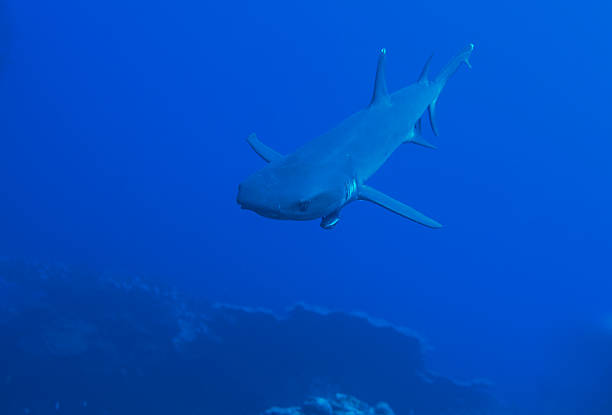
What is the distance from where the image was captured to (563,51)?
67.8m

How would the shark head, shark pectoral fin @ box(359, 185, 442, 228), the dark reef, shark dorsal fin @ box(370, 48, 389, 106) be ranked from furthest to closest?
the dark reef
shark dorsal fin @ box(370, 48, 389, 106)
shark pectoral fin @ box(359, 185, 442, 228)
the shark head

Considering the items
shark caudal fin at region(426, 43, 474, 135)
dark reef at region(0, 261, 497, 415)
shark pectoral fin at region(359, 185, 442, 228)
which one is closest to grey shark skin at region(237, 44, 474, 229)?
shark pectoral fin at region(359, 185, 442, 228)

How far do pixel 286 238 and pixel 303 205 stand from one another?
99.7 ft

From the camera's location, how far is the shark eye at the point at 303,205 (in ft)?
7.80

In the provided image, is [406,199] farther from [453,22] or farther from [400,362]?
[453,22]

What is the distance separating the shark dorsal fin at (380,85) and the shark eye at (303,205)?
6.78 ft

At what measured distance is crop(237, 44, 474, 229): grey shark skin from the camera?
2.38 metres

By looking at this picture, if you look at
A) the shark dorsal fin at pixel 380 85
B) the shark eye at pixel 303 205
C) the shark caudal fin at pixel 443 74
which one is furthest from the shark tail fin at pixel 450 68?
the shark eye at pixel 303 205

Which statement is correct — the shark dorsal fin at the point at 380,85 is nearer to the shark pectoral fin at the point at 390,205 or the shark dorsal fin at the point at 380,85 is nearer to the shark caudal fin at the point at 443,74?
the shark pectoral fin at the point at 390,205

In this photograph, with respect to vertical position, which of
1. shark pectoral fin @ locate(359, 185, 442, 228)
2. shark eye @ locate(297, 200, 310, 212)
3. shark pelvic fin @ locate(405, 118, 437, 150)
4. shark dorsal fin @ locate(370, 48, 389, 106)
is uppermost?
shark pelvic fin @ locate(405, 118, 437, 150)

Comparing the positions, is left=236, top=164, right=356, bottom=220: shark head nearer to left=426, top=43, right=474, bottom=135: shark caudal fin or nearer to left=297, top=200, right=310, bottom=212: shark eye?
left=297, top=200, right=310, bottom=212: shark eye

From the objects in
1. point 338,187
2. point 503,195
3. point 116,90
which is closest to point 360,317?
point 338,187

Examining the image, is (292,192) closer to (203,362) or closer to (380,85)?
(380,85)

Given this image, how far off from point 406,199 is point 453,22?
50.0 meters
